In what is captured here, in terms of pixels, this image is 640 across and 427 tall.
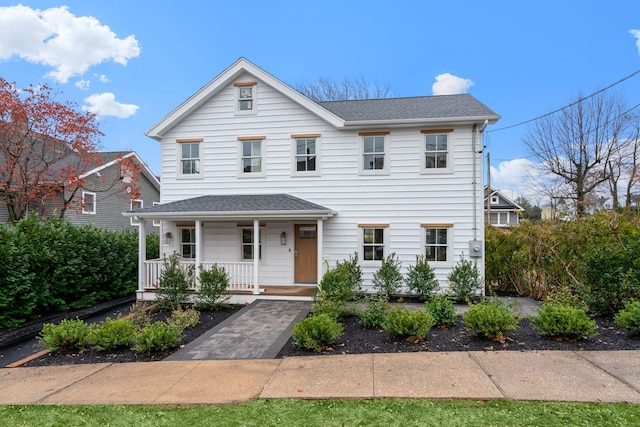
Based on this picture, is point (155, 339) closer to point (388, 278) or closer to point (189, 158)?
point (388, 278)

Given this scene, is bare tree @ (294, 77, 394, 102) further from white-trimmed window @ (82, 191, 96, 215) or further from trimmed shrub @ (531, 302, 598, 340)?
trimmed shrub @ (531, 302, 598, 340)

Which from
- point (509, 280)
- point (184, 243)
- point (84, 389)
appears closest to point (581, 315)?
point (509, 280)

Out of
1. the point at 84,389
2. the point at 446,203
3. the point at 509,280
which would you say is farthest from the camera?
the point at 509,280

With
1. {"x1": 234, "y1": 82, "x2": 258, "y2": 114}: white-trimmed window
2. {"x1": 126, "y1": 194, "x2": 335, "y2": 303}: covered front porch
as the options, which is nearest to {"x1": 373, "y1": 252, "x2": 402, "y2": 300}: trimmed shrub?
{"x1": 126, "y1": 194, "x2": 335, "y2": 303}: covered front porch

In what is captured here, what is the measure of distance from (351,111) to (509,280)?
25.9ft

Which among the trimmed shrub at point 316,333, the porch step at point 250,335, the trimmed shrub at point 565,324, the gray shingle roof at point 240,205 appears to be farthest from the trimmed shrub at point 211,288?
the trimmed shrub at point 565,324

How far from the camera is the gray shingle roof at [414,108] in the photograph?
1028cm

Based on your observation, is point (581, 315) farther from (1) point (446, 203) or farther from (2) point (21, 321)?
(2) point (21, 321)

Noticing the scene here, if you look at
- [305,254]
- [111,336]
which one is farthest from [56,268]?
[305,254]

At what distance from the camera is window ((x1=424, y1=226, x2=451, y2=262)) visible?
10.3 meters

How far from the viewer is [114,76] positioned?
48.1 feet

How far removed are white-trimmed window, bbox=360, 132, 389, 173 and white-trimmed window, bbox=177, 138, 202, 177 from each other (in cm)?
574

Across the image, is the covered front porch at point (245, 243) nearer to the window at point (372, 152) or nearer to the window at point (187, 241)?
the window at point (187, 241)

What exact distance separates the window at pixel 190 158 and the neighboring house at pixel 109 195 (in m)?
6.92
